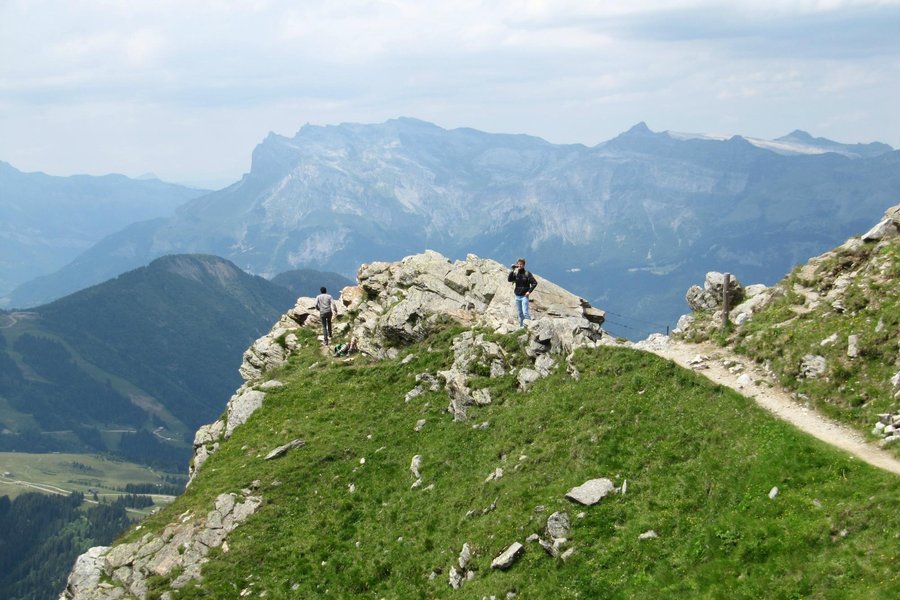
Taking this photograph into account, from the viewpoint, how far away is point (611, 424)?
101 feet

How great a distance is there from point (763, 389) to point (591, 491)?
915 cm

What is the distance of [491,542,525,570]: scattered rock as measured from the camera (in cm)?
2586

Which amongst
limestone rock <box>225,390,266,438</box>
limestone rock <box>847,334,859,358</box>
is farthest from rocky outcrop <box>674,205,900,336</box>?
limestone rock <box>225,390,266,438</box>

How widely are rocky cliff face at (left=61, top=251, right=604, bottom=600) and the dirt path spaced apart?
5202 millimetres

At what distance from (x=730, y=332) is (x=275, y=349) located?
114 feet

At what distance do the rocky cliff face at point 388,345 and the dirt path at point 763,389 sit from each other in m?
5.20

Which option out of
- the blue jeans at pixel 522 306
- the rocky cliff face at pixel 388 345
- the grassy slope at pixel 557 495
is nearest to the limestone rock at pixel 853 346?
the grassy slope at pixel 557 495

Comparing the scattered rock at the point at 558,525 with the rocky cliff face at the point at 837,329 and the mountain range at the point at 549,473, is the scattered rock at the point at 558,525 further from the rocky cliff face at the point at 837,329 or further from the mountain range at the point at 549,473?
the rocky cliff face at the point at 837,329

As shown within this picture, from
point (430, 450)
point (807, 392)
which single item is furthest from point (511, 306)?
point (807, 392)

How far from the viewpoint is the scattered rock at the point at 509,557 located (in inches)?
1018

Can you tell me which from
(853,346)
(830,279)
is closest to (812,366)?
(853,346)

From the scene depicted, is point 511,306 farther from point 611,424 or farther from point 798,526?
point 798,526

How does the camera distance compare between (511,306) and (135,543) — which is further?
(511,306)

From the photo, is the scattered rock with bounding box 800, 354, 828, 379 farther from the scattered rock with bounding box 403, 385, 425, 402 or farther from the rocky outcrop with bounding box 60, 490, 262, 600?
the rocky outcrop with bounding box 60, 490, 262, 600
